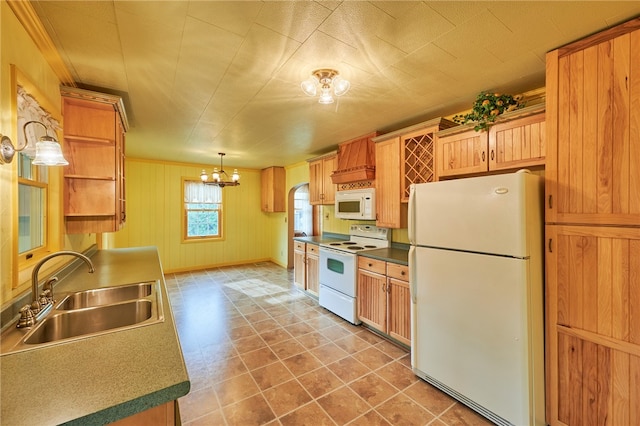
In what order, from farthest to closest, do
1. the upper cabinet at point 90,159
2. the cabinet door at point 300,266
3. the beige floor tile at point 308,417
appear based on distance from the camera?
the cabinet door at point 300,266 < the upper cabinet at point 90,159 < the beige floor tile at point 308,417

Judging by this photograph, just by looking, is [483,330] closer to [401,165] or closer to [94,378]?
[401,165]

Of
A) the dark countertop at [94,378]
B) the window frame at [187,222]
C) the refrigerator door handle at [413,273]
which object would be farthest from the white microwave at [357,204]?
the window frame at [187,222]

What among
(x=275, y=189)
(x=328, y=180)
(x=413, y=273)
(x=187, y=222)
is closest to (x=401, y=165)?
(x=413, y=273)

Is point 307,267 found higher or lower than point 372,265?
lower

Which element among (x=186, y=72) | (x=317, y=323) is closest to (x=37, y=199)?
(x=186, y=72)

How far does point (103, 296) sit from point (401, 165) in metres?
3.06

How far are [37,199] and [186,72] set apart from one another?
53.2 inches

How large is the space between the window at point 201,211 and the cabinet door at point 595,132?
619 centimetres

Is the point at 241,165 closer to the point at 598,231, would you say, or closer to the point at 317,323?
the point at 317,323

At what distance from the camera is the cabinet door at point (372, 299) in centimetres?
305

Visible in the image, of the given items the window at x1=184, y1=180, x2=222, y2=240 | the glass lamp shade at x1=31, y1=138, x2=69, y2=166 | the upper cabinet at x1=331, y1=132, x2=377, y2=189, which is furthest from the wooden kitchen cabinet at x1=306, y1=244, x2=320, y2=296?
the glass lamp shade at x1=31, y1=138, x2=69, y2=166

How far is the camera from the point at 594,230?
163 cm

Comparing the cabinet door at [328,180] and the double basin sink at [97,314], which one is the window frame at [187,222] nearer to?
the cabinet door at [328,180]

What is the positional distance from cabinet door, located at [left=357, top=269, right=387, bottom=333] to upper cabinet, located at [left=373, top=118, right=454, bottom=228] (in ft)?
2.29
